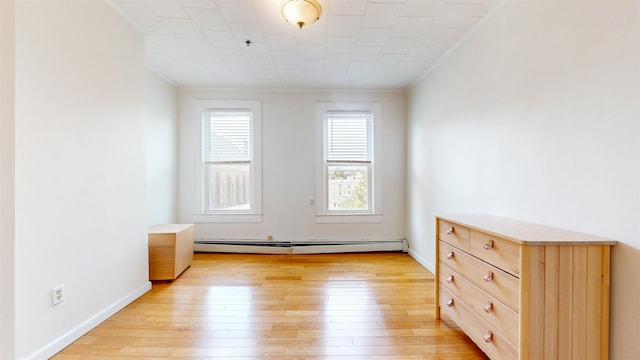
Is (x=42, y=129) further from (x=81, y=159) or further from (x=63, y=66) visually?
(x=63, y=66)

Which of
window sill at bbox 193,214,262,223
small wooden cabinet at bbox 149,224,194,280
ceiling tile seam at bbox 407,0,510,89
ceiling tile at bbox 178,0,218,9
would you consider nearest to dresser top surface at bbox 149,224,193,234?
small wooden cabinet at bbox 149,224,194,280

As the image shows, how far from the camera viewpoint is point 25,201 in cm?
161

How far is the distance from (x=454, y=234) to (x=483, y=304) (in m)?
0.50

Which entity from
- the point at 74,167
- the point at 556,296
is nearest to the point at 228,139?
the point at 74,167

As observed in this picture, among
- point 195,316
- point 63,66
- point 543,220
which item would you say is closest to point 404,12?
point 543,220

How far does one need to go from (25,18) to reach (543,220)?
3.30m

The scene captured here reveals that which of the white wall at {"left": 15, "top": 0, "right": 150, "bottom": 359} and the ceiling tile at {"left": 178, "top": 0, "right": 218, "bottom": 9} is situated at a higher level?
the ceiling tile at {"left": 178, "top": 0, "right": 218, "bottom": 9}

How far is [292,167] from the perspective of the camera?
14.2ft

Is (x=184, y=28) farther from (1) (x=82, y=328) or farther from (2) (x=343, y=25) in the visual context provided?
(1) (x=82, y=328)

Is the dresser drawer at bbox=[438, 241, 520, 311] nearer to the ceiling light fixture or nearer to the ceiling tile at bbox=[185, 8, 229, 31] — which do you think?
the ceiling light fixture

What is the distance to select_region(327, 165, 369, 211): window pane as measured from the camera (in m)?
4.41

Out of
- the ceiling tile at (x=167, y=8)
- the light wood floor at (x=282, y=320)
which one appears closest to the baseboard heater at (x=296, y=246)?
the light wood floor at (x=282, y=320)

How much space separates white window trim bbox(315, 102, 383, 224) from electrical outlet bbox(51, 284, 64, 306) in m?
2.99

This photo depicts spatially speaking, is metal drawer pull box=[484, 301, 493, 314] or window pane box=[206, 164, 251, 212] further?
window pane box=[206, 164, 251, 212]
